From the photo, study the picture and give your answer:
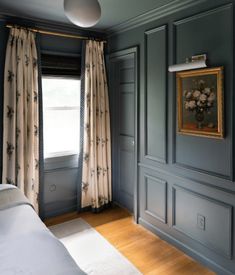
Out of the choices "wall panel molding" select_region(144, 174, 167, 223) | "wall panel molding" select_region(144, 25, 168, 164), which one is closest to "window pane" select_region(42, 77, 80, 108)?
"wall panel molding" select_region(144, 25, 168, 164)

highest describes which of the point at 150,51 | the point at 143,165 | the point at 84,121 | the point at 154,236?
the point at 150,51

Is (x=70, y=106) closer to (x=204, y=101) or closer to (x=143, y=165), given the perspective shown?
(x=143, y=165)

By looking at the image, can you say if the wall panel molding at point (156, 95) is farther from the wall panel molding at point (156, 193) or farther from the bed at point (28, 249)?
the bed at point (28, 249)

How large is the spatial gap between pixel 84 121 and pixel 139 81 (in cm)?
92

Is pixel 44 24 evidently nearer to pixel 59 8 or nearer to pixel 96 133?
pixel 59 8

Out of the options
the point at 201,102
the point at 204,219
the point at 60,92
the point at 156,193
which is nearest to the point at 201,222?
the point at 204,219

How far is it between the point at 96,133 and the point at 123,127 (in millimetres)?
402

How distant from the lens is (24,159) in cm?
302

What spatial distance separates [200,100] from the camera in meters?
2.33

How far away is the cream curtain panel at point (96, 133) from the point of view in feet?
11.1

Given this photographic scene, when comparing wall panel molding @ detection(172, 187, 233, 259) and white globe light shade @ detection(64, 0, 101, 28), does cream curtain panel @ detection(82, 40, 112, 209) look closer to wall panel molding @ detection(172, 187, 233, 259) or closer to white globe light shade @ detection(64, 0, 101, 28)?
wall panel molding @ detection(172, 187, 233, 259)

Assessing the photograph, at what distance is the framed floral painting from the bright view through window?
5.12 ft

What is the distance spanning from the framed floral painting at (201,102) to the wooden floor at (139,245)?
124 cm

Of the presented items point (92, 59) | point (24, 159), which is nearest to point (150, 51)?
point (92, 59)
